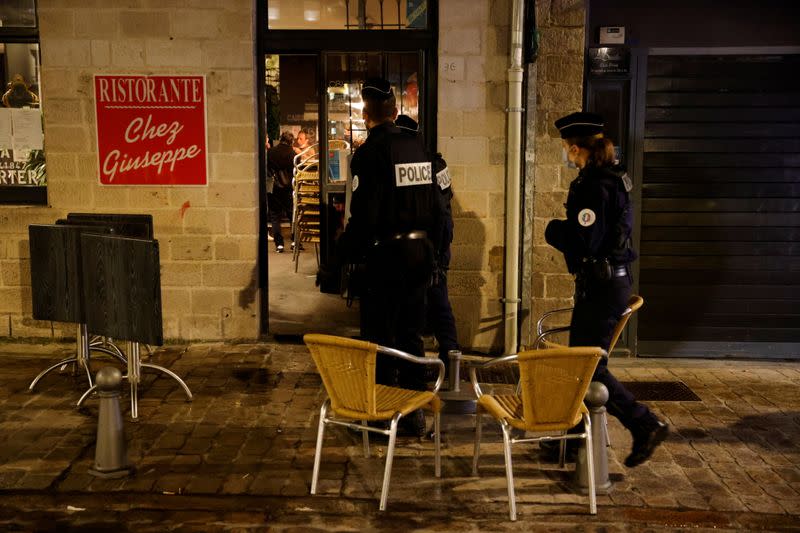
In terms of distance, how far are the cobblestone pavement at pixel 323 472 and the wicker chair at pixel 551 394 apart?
0.38 metres

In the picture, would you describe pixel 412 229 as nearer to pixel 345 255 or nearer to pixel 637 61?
pixel 345 255

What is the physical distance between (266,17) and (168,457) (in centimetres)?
426

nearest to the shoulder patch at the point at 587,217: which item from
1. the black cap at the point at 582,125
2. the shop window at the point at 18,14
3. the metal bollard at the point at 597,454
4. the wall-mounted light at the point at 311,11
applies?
the black cap at the point at 582,125

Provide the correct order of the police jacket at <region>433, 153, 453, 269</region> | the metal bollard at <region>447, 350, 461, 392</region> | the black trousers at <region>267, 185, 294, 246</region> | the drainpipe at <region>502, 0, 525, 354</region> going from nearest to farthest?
the metal bollard at <region>447, 350, 461, 392</region>, the police jacket at <region>433, 153, 453, 269</region>, the drainpipe at <region>502, 0, 525, 354</region>, the black trousers at <region>267, 185, 294, 246</region>

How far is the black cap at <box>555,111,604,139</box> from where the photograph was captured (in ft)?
16.6

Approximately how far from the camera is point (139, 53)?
7.81 m

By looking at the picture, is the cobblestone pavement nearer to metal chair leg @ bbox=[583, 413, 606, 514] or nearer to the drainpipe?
metal chair leg @ bbox=[583, 413, 606, 514]

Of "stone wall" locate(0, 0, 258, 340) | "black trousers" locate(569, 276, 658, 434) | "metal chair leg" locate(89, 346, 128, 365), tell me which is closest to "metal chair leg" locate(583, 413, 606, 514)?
"black trousers" locate(569, 276, 658, 434)

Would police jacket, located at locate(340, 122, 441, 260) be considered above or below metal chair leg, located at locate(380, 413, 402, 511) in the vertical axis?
above

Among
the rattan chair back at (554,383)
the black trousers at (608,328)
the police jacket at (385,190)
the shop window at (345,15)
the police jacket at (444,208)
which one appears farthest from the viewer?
the shop window at (345,15)

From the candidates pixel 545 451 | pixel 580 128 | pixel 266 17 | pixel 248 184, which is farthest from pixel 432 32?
pixel 545 451

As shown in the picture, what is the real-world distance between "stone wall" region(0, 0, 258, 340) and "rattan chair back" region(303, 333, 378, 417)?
Answer: 3670 millimetres

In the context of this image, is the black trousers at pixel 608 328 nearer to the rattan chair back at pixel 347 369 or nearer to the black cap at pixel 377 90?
the rattan chair back at pixel 347 369

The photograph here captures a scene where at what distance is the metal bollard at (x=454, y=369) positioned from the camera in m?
5.79
